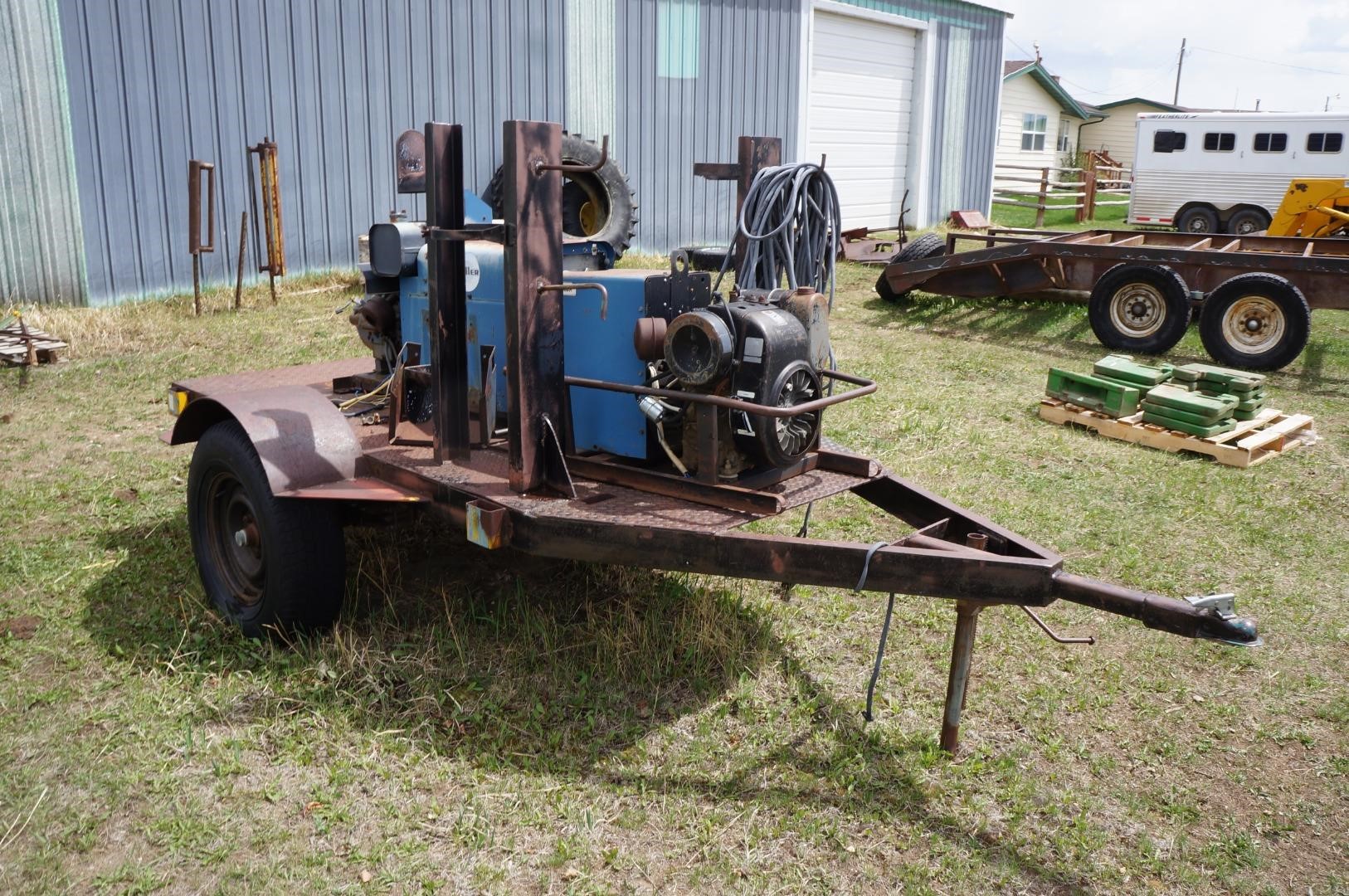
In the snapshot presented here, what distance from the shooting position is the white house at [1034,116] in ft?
104

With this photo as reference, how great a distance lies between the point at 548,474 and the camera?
12.5 ft

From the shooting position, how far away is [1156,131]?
22016 millimetres

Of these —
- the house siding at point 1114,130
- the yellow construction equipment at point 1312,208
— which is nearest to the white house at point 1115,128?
the house siding at point 1114,130

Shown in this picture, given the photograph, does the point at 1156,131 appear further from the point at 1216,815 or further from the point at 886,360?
the point at 1216,815

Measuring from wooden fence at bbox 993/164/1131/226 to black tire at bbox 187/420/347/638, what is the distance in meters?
21.1

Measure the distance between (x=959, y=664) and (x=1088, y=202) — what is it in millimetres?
22942

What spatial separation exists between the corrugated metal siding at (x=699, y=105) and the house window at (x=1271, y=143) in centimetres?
1089

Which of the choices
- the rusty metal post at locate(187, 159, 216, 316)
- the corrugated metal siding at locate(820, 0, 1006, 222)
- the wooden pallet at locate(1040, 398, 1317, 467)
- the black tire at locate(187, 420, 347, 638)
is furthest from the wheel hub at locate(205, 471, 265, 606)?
the corrugated metal siding at locate(820, 0, 1006, 222)

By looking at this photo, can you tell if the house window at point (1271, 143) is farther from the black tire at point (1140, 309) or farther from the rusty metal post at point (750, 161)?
the rusty metal post at point (750, 161)

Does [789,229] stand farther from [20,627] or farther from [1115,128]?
[1115,128]

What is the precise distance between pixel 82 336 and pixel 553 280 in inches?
266

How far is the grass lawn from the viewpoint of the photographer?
3016 mm

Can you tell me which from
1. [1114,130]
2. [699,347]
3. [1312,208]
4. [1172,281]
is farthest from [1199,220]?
[699,347]

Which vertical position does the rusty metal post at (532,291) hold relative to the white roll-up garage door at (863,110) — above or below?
below
